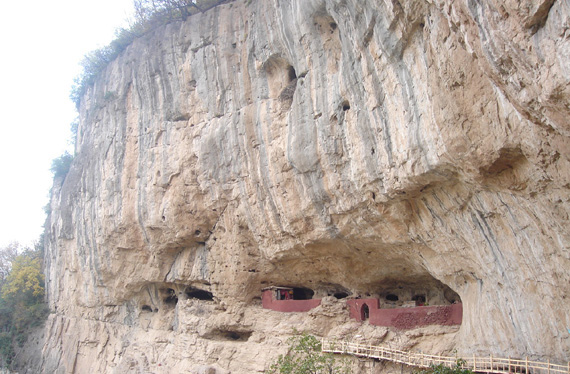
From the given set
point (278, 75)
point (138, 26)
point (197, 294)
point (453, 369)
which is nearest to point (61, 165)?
point (138, 26)

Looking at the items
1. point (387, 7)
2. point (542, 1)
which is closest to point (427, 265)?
point (387, 7)

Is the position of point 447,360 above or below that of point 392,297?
below

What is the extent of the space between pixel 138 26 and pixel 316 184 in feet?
45.2

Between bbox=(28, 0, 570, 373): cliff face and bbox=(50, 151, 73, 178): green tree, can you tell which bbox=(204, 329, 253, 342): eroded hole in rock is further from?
bbox=(50, 151, 73, 178): green tree

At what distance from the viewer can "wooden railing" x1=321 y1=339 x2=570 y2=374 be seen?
348 inches

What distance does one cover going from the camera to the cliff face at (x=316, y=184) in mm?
7918

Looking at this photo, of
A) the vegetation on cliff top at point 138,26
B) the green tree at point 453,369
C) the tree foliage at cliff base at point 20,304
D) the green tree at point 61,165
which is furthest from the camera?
the green tree at point 61,165

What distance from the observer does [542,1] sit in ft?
17.1

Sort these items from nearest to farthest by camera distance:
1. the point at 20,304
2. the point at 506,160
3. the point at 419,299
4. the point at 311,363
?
the point at 506,160
the point at 311,363
the point at 419,299
the point at 20,304

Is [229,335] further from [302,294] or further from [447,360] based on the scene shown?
[447,360]

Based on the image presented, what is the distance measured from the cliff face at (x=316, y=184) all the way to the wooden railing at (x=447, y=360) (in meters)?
0.32

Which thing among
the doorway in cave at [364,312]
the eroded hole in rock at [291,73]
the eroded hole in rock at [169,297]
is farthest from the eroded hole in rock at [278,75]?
the eroded hole in rock at [169,297]

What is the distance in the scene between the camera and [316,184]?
42.2 ft

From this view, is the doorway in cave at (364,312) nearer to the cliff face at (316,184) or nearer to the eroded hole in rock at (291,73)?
the cliff face at (316,184)
